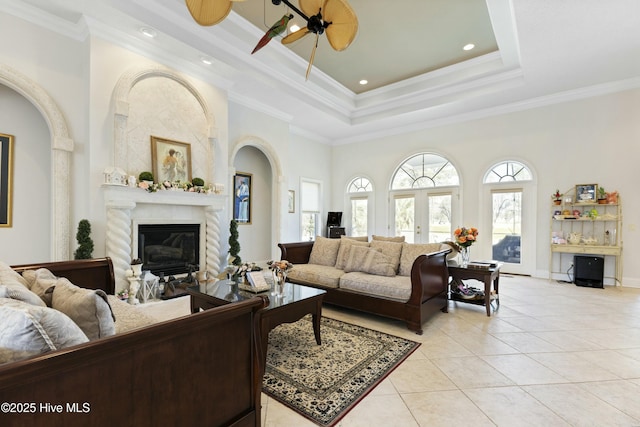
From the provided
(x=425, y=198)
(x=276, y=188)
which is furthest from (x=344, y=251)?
(x=425, y=198)

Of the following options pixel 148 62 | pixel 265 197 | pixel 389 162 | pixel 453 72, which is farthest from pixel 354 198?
pixel 148 62

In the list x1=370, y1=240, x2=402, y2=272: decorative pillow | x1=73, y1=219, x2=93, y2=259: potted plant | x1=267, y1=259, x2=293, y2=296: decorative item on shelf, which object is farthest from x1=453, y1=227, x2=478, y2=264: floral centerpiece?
x1=73, y1=219, x2=93, y2=259: potted plant

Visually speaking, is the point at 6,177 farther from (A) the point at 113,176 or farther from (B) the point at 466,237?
(B) the point at 466,237

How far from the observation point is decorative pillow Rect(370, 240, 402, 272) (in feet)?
12.5

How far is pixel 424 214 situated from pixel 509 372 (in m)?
5.27

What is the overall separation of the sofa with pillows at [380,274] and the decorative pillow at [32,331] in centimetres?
285

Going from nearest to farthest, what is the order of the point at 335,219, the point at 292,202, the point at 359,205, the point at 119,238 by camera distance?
the point at 119,238
the point at 292,202
the point at 335,219
the point at 359,205

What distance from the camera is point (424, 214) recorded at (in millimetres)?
7406

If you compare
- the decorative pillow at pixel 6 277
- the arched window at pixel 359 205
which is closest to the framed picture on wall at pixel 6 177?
the decorative pillow at pixel 6 277

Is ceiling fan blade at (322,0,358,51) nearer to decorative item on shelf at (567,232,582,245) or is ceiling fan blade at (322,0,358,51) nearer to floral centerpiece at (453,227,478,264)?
floral centerpiece at (453,227,478,264)

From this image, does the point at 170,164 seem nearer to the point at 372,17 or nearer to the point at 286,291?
the point at 286,291

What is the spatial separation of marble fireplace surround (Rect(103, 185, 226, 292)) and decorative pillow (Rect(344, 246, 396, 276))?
8.17 feet

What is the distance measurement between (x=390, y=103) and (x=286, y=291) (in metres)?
5.36

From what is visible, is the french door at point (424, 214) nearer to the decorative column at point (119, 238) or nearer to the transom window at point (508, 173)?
the transom window at point (508, 173)
